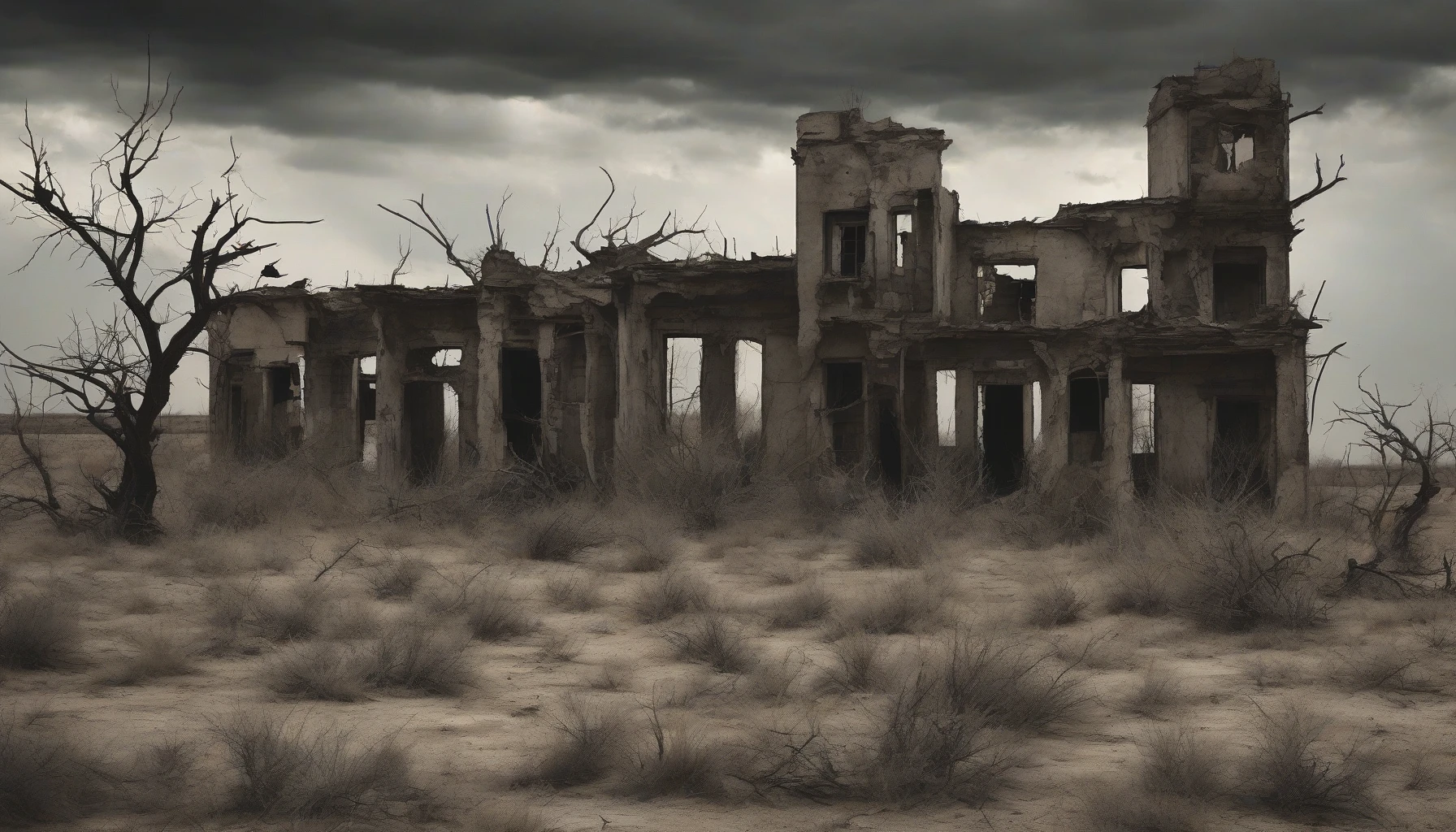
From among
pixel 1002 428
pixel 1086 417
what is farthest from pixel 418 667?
pixel 1002 428

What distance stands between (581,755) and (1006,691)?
112 inches

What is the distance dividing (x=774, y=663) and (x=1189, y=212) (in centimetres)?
1798

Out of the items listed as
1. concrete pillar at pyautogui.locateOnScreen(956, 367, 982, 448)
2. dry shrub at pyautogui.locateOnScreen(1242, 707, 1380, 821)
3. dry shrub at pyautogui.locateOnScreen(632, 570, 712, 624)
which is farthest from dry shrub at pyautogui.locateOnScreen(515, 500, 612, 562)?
dry shrub at pyautogui.locateOnScreen(1242, 707, 1380, 821)

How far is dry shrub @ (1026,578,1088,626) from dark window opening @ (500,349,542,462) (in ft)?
48.3

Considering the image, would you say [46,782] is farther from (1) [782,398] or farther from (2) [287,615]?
(1) [782,398]

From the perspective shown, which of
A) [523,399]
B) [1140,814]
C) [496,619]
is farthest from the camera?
[523,399]

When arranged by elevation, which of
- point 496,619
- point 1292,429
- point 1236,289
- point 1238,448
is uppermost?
point 1236,289

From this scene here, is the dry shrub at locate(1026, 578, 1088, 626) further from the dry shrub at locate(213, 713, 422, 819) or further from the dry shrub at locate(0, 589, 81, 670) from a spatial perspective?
the dry shrub at locate(0, 589, 81, 670)

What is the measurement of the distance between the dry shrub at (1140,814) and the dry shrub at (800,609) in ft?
17.4

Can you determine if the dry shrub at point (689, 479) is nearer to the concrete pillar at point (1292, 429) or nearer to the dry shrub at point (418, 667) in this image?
the concrete pillar at point (1292, 429)

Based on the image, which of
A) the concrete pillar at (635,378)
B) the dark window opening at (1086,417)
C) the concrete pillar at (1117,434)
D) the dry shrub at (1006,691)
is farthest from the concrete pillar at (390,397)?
the dry shrub at (1006,691)

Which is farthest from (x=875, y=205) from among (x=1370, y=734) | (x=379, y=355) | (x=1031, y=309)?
(x=1370, y=734)

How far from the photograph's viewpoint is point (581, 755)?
7.32 metres

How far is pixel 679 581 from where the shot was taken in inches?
501
